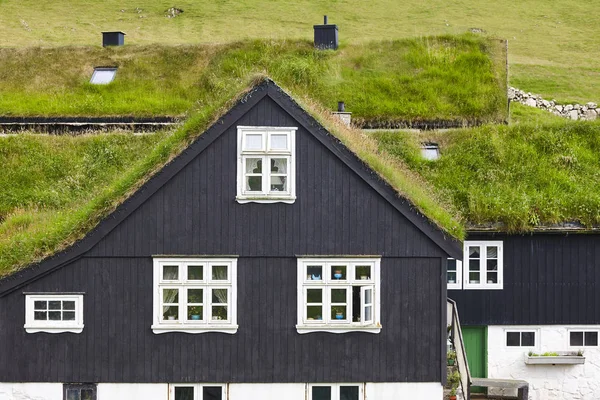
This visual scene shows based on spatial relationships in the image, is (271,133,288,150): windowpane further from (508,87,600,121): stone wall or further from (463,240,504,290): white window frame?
(508,87,600,121): stone wall

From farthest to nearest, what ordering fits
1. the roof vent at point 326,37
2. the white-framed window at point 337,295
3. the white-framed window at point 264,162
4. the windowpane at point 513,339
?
the roof vent at point 326,37 < the windowpane at point 513,339 < the white-framed window at point 337,295 < the white-framed window at point 264,162

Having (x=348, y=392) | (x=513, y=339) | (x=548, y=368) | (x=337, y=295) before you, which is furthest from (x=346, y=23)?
(x=348, y=392)

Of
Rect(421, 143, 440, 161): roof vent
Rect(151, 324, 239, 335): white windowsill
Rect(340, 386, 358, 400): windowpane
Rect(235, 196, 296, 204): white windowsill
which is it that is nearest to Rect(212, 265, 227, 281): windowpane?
Rect(151, 324, 239, 335): white windowsill

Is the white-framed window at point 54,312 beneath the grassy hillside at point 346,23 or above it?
beneath

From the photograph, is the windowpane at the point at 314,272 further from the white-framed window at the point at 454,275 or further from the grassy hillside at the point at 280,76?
the grassy hillside at the point at 280,76

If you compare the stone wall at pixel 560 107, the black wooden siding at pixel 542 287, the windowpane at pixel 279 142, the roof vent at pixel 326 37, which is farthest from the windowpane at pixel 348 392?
the stone wall at pixel 560 107

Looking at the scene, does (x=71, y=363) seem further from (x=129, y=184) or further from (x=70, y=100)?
(x=70, y=100)

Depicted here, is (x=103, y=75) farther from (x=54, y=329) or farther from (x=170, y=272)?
(x=54, y=329)

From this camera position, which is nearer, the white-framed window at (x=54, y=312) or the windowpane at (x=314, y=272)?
the white-framed window at (x=54, y=312)
